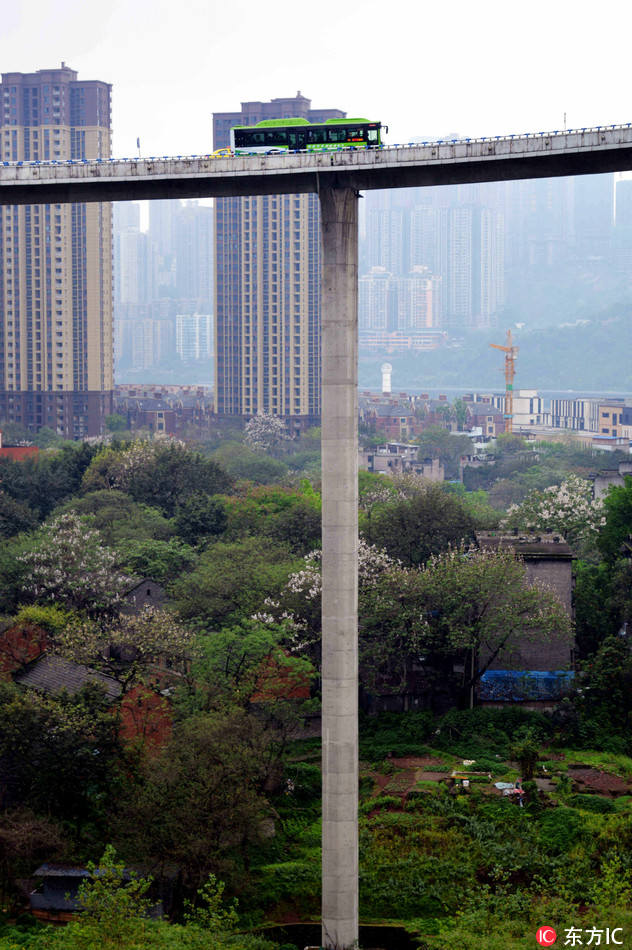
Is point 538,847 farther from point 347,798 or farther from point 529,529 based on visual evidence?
point 529,529

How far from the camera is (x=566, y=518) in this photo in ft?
149

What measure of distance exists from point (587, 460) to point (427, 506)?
57.0 m

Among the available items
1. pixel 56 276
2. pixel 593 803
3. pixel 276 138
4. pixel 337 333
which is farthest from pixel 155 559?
pixel 56 276

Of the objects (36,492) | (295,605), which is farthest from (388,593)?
(36,492)

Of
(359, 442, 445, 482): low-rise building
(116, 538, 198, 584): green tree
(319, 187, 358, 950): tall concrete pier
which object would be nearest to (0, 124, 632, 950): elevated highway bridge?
(319, 187, 358, 950): tall concrete pier

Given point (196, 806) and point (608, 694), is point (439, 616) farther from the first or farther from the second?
point (196, 806)

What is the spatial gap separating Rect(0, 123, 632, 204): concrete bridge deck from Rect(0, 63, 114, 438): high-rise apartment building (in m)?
73.8

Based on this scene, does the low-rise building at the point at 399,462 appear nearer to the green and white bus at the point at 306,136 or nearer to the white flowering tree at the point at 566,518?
the white flowering tree at the point at 566,518

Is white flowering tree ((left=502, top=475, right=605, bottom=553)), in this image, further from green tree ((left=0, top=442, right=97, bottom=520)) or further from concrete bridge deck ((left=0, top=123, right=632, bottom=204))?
concrete bridge deck ((left=0, top=123, right=632, bottom=204))

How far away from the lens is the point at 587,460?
93.3 metres

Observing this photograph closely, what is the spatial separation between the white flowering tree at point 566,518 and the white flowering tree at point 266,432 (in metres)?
55.1

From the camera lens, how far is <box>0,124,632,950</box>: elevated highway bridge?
19219mm

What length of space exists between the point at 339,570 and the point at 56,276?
262ft

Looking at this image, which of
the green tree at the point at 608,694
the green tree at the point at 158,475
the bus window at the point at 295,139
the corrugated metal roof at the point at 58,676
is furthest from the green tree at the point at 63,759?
the green tree at the point at 158,475
